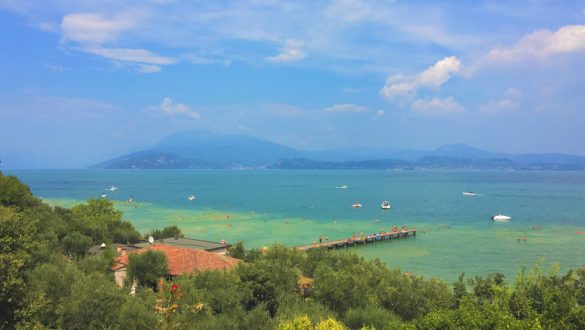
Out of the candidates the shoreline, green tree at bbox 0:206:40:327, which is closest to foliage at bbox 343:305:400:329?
green tree at bbox 0:206:40:327

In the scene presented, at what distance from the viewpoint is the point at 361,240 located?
60.1 metres

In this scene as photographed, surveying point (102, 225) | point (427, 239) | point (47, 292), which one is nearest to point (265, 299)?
point (47, 292)

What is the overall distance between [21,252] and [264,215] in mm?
66613

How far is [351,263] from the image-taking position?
105 feet

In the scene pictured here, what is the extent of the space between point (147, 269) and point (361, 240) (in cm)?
3738

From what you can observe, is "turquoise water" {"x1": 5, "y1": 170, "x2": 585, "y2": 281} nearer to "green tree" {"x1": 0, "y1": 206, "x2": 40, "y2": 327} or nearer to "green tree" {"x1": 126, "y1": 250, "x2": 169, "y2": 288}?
"green tree" {"x1": 126, "y1": 250, "x2": 169, "y2": 288}

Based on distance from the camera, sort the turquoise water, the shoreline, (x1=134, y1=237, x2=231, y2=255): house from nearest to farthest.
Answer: (x1=134, y1=237, x2=231, y2=255): house, the shoreline, the turquoise water

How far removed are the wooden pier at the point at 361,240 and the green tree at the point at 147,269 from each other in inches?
1057

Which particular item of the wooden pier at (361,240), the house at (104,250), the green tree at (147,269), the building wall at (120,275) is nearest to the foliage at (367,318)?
the green tree at (147,269)

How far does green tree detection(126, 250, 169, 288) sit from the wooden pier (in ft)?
88.0

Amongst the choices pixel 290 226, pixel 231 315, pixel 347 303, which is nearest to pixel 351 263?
pixel 347 303

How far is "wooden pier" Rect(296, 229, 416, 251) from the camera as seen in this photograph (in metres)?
55.7

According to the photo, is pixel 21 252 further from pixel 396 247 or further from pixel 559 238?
pixel 559 238

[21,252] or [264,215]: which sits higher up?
[21,252]
